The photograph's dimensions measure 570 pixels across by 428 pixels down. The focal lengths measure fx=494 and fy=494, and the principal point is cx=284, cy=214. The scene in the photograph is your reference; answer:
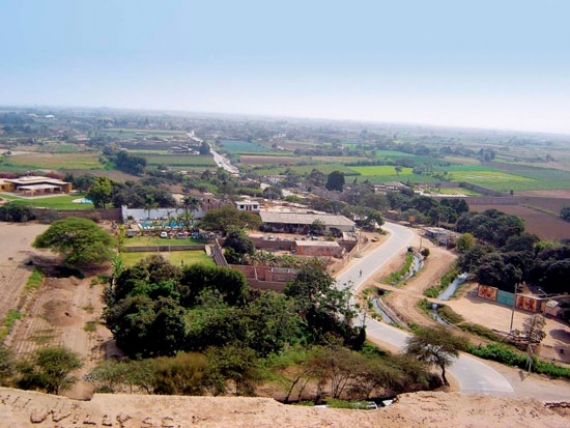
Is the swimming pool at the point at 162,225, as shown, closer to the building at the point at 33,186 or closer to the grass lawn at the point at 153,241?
the grass lawn at the point at 153,241

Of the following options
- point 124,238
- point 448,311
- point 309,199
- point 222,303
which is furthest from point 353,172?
point 222,303

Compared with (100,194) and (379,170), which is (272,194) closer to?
(100,194)

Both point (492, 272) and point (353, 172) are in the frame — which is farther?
point (353, 172)

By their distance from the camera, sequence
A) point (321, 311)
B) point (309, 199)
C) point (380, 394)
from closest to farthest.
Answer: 1. point (380, 394)
2. point (321, 311)
3. point (309, 199)

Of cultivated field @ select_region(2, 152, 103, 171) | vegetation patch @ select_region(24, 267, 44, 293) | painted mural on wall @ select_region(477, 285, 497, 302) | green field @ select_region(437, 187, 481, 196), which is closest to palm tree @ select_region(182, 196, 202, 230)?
vegetation patch @ select_region(24, 267, 44, 293)

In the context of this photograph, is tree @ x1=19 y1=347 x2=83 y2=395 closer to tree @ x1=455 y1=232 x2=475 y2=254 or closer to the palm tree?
the palm tree

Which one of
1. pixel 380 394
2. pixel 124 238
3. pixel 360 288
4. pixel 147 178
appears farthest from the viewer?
pixel 147 178

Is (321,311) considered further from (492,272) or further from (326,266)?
(492,272)
